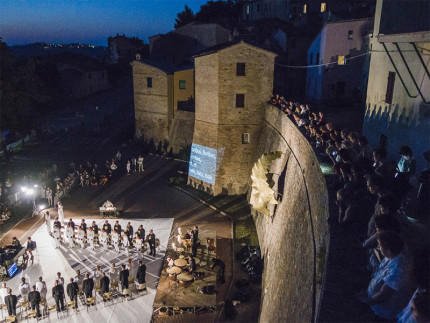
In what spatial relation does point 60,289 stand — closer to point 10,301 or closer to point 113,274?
point 10,301

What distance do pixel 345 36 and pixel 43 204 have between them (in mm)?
26732

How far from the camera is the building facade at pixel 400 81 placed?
12.1 metres

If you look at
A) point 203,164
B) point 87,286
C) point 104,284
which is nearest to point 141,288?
point 104,284

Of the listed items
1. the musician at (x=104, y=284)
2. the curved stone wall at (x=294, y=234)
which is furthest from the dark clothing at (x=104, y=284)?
the curved stone wall at (x=294, y=234)

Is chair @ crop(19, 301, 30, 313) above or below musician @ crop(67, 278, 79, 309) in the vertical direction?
below

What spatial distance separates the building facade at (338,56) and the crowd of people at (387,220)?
64.0ft

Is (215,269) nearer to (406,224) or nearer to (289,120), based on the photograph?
(289,120)

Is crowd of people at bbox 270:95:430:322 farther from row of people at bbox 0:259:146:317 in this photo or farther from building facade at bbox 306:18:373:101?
building facade at bbox 306:18:373:101

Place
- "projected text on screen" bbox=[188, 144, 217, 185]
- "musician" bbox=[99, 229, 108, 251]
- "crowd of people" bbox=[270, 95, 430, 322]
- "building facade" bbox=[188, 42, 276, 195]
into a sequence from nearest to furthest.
→ "crowd of people" bbox=[270, 95, 430, 322] → "musician" bbox=[99, 229, 108, 251] → "building facade" bbox=[188, 42, 276, 195] → "projected text on screen" bbox=[188, 144, 217, 185]

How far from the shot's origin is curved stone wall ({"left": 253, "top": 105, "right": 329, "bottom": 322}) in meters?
8.73

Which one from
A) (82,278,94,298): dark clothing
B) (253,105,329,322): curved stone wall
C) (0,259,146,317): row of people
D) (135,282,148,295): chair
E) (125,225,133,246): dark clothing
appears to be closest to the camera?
(253,105,329,322): curved stone wall

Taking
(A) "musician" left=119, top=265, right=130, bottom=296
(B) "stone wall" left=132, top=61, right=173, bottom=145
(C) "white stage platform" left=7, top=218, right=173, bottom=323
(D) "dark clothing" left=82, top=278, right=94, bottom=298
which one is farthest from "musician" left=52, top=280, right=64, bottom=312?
(B) "stone wall" left=132, top=61, right=173, bottom=145

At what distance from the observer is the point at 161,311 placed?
543 inches

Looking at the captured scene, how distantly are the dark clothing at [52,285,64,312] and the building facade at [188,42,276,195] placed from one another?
13.7 meters
